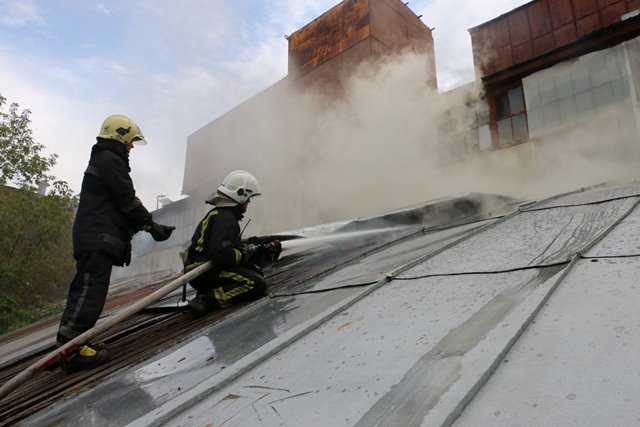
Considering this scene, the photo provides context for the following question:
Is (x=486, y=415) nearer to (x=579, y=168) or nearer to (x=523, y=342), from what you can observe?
(x=523, y=342)

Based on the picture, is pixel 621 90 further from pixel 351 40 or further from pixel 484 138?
pixel 351 40

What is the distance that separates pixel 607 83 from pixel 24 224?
A: 9.82 meters

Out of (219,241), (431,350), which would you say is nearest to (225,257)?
(219,241)

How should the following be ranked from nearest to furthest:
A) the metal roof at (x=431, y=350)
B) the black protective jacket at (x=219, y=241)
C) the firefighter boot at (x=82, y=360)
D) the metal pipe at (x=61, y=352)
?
the metal roof at (x=431, y=350)
the metal pipe at (x=61, y=352)
the firefighter boot at (x=82, y=360)
the black protective jacket at (x=219, y=241)

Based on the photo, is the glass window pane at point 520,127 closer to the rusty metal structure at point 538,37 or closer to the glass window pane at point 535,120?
the rusty metal structure at point 538,37

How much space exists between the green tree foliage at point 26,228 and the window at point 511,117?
8038 millimetres

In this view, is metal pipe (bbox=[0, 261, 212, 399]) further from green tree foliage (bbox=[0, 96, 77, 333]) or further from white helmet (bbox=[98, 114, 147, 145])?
green tree foliage (bbox=[0, 96, 77, 333])

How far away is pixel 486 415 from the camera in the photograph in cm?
82

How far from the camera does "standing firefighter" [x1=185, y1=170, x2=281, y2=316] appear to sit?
254cm

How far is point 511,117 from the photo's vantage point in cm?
765

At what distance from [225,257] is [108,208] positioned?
0.72m

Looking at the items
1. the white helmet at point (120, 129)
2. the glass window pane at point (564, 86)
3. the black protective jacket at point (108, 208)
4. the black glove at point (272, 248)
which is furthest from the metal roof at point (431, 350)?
the glass window pane at point (564, 86)

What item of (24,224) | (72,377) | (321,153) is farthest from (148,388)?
(321,153)

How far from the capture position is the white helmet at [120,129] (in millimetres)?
2336
